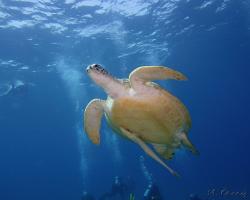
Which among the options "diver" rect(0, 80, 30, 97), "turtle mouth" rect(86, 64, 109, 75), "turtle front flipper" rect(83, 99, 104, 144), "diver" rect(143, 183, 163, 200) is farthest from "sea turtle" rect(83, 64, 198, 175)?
"diver" rect(0, 80, 30, 97)

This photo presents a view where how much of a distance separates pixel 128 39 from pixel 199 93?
4052 cm

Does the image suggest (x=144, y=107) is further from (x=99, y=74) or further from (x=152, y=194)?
(x=152, y=194)

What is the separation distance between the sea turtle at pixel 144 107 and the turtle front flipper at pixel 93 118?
7.8 inches

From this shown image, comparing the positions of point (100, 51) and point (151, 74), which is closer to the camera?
point (151, 74)

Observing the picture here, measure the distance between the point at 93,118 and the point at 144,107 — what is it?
109cm

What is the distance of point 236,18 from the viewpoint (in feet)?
87.2

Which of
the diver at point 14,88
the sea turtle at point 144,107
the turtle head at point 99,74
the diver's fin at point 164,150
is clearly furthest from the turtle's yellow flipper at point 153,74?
the diver at point 14,88

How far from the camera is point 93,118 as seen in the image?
5.19 metres

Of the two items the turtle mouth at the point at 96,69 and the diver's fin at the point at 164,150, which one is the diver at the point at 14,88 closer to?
the diver's fin at the point at 164,150

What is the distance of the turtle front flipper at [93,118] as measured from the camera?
16.7ft

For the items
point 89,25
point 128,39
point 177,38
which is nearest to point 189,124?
point 89,25

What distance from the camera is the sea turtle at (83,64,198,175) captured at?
14.3 feet

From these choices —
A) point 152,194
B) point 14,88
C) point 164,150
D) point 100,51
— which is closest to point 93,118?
point 164,150

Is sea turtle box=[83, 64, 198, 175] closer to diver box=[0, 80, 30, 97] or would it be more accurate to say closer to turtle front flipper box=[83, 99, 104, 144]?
turtle front flipper box=[83, 99, 104, 144]
